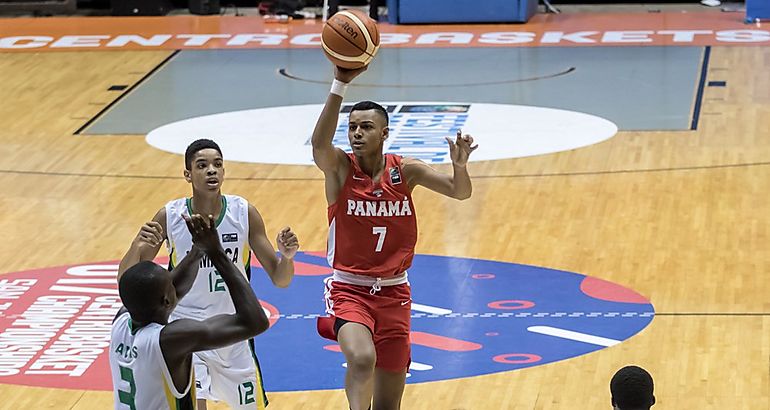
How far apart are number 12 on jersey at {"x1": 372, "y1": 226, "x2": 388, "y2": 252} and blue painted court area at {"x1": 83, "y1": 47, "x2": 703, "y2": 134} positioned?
28.7 feet

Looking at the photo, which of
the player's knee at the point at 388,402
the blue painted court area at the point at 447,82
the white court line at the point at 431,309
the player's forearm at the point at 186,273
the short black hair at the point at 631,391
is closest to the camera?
the short black hair at the point at 631,391

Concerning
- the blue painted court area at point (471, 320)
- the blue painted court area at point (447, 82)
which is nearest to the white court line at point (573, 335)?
the blue painted court area at point (471, 320)

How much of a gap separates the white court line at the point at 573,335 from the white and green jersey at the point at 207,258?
304 centimetres

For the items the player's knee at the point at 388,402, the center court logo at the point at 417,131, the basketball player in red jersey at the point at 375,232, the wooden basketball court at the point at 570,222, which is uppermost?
the basketball player in red jersey at the point at 375,232

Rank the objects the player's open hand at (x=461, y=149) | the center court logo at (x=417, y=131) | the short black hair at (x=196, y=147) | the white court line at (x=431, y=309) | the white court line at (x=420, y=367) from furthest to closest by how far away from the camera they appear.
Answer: the center court logo at (x=417, y=131)
the white court line at (x=431, y=309)
the white court line at (x=420, y=367)
the player's open hand at (x=461, y=149)
the short black hair at (x=196, y=147)

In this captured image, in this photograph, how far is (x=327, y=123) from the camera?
7203 millimetres

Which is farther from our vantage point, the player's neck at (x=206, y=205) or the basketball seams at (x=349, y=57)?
the basketball seams at (x=349, y=57)

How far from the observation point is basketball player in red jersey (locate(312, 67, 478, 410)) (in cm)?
729

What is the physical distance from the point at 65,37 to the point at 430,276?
41.3 feet

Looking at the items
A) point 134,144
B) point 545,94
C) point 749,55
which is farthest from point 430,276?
point 749,55

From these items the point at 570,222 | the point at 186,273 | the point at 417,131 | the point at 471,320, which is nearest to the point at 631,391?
the point at 186,273

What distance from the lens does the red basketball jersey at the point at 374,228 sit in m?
7.33

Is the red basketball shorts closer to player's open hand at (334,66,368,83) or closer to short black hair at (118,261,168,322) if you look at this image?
player's open hand at (334,66,368,83)

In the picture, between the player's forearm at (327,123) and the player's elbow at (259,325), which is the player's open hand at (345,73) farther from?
the player's elbow at (259,325)
